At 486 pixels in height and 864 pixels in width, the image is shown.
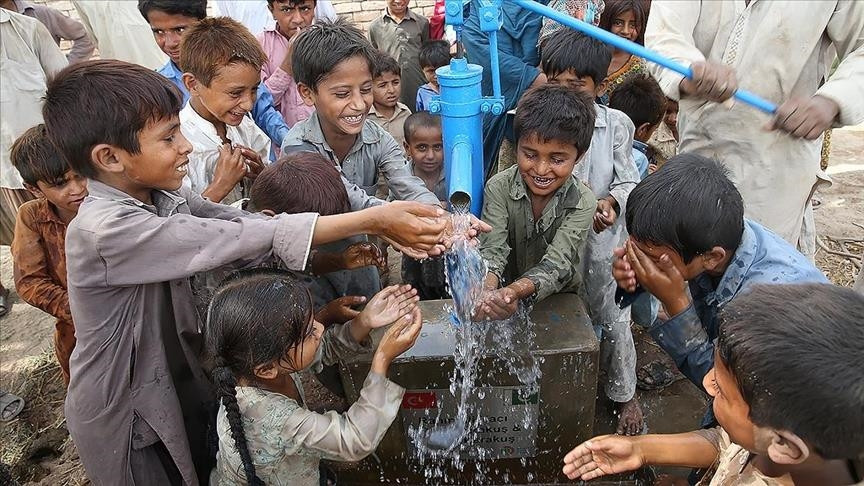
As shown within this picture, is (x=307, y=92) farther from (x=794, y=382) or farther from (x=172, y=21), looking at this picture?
(x=794, y=382)

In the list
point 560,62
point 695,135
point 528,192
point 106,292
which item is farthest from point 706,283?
point 106,292

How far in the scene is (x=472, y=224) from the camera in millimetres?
1902

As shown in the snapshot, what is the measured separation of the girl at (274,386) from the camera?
1.48 metres

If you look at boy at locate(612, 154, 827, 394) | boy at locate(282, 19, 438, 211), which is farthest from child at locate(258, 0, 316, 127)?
boy at locate(612, 154, 827, 394)

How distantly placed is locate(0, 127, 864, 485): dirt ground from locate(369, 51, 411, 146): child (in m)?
0.97

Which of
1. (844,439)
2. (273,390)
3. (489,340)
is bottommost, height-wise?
(489,340)

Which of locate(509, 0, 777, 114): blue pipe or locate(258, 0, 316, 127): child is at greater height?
locate(509, 0, 777, 114): blue pipe

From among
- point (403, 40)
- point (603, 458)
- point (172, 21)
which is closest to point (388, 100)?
point (403, 40)

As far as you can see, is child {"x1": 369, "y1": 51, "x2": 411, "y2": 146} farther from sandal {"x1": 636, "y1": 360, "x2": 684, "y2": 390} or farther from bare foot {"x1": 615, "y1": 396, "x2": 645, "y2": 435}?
bare foot {"x1": 615, "y1": 396, "x2": 645, "y2": 435}

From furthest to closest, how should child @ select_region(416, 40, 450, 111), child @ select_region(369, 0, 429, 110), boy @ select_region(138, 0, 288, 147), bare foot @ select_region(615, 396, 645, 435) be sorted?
child @ select_region(369, 0, 429, 110), child @ select_region(416, 40, 450, 111), boy @ select_region(138, 0, 288, 147), bare foot @ select_region(615, 396, 645, 435)

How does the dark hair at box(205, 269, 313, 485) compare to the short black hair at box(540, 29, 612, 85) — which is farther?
the short black hair at box(540, 29, 612, 85)

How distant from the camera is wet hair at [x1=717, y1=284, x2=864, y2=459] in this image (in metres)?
0.99

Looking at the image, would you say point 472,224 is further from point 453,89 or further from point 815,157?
point 815,157

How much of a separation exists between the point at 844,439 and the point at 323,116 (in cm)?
202
